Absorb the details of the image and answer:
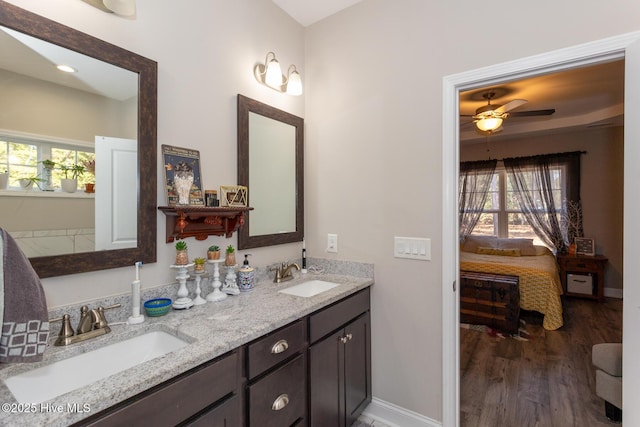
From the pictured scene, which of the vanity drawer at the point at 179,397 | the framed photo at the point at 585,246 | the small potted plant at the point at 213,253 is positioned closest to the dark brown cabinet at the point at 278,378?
the vanity drawer at the point at 179,397

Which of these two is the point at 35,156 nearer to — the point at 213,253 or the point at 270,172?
the point at 213,253

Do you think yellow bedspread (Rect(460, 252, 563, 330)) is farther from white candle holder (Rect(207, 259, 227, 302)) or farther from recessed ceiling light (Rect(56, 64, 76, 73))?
recessed ceiling light (Rect(56, 64, 76, 73))

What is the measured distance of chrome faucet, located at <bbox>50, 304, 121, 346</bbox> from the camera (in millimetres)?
1093

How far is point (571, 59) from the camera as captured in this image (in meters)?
1.45

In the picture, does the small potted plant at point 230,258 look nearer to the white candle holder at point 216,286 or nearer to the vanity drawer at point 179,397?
the white candle holder at point 216,286

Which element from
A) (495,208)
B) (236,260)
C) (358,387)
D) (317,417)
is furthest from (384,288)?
(495,208)

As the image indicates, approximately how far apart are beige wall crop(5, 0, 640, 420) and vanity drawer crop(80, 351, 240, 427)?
610mm

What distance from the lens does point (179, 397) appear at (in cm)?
93

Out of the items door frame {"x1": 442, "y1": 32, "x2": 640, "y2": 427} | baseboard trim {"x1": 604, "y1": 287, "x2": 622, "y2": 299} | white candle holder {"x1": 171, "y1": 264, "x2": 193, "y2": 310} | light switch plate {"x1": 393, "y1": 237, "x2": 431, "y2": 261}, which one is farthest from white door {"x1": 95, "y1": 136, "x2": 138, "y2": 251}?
baseboard trim {"x1": 604, "y1": 287, "x2": 622, "y2": 299}

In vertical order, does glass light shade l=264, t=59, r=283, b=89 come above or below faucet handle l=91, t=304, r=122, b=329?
above

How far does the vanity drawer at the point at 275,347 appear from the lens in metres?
1.19

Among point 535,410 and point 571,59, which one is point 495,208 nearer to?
point 535,410

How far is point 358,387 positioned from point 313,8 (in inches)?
101

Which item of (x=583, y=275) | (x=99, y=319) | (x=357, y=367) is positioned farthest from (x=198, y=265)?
(x=583, y=275)
